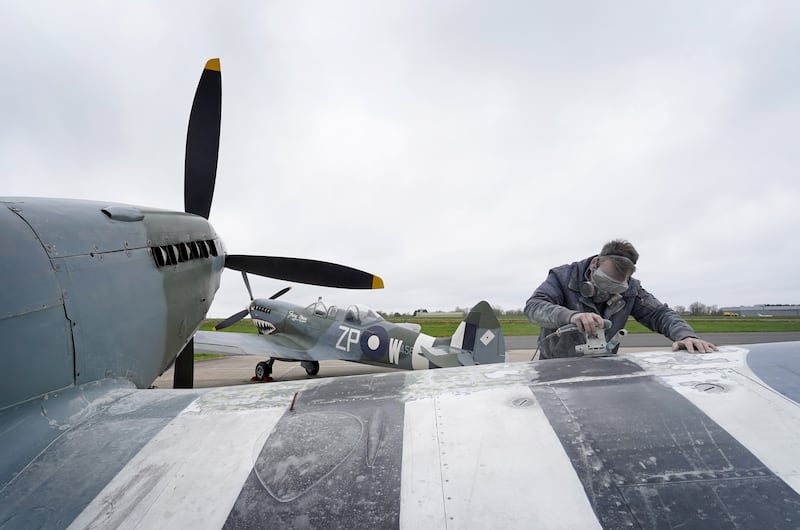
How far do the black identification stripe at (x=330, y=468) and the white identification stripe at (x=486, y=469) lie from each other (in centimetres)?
7

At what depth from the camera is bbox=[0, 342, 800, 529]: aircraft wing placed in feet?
4.61

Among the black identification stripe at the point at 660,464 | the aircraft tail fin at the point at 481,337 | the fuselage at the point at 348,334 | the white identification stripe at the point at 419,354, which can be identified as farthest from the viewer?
the fuselage at the point at 348,334

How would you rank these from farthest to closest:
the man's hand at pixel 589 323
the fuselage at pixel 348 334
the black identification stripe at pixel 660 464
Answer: the fuselage at pixel 348 334
the man's hand at pixel 589 323
the black identification stripe at pixel 660 464

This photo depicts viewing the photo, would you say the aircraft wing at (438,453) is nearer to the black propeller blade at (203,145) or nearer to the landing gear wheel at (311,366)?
the black propeller blade at (203,145)

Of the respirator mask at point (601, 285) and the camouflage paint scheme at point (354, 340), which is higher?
the respirator mask at point (601, 285)

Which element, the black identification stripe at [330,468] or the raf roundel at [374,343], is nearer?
the black identification stripe at [330,468]

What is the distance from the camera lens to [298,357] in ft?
46.4

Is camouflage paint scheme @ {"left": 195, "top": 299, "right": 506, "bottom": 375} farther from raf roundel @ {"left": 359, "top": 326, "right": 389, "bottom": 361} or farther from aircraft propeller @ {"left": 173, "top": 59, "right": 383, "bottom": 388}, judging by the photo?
aircraft propeller @ {"left": 173, "top": 59, "right": 383, "bottom": 388}

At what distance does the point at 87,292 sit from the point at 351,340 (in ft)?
37.1

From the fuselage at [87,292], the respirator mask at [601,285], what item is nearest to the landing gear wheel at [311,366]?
the fuselage at [87,292]

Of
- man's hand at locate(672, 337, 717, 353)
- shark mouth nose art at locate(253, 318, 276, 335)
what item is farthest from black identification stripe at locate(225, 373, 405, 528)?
shark mouth nose art at locate(253, 318, 276, 335)

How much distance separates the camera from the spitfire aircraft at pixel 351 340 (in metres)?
11.8

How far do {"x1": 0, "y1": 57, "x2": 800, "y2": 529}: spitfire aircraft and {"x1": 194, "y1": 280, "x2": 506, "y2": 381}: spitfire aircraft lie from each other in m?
9.50

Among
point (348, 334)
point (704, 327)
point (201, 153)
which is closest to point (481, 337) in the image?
point (348, 334)
